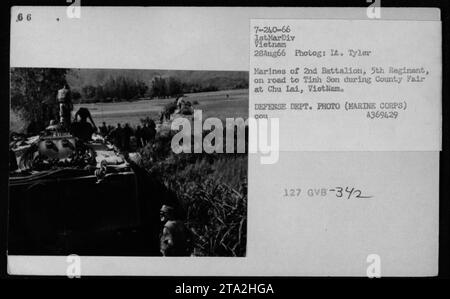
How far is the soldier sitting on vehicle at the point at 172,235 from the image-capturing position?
34.9 inches

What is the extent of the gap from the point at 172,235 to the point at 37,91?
36 cm

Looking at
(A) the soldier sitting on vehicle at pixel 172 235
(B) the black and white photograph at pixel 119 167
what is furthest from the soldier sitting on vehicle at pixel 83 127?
(A) the soldier sitting on vehicle at pixel 172 235

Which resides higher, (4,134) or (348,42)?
(348,42)

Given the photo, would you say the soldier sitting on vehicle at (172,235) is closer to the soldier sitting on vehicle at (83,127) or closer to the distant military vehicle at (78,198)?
the distant military vehicle at (78,198)

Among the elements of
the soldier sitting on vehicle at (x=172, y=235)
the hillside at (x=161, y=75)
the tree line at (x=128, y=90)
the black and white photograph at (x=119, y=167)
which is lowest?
the soldier sitting on vehicle at (x=172, y=235)

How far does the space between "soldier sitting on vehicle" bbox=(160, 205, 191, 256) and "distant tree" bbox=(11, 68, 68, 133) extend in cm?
28

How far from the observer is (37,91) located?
2.89ft

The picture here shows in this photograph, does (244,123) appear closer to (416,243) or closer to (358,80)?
(358,80)

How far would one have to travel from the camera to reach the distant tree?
88cm

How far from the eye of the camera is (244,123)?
888 mm

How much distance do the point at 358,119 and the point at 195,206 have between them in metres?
0.34

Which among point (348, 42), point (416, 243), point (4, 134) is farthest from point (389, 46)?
point (4, 134)

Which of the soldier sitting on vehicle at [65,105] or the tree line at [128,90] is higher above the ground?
the tree line at [128,90]

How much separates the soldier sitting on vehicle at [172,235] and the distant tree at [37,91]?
28 cm
